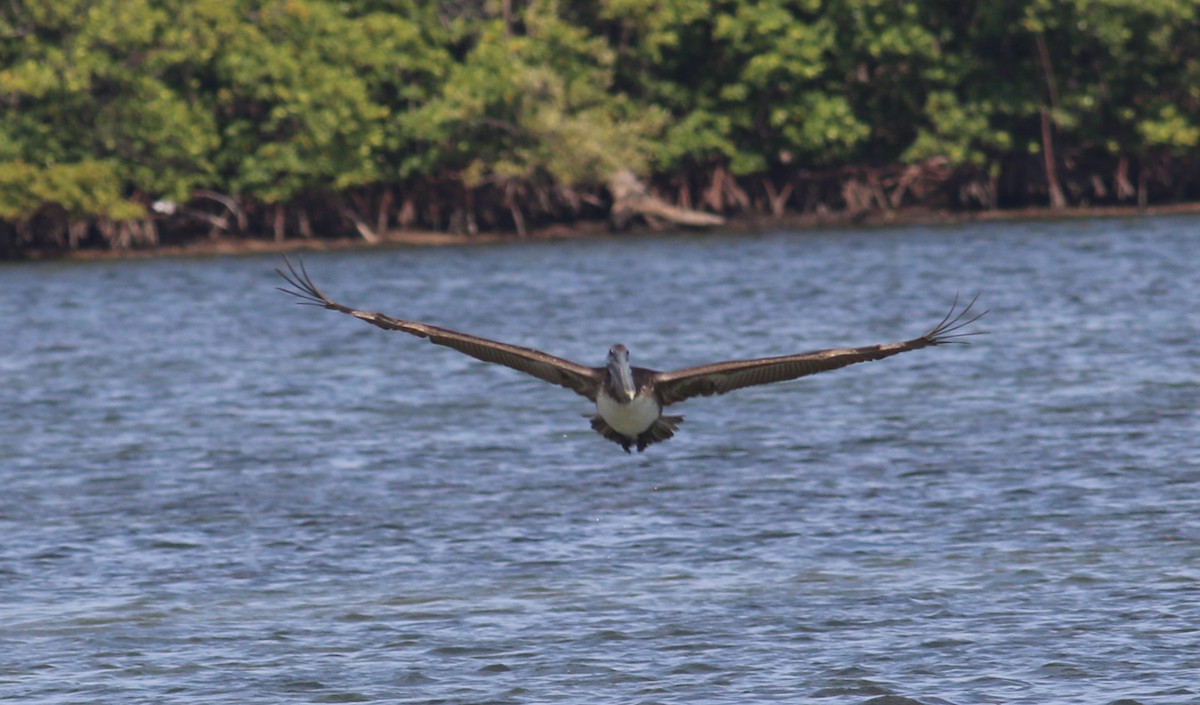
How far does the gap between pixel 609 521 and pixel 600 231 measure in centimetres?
4532

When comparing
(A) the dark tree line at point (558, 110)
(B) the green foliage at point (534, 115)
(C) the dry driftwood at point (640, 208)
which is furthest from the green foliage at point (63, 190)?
(C) the dry driftwood at point (640, 208)

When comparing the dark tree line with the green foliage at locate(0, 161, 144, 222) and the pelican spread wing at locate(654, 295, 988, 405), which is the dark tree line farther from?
the pelican spread wing at locate(654, 295, 988, 405)

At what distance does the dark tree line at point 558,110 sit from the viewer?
56938 mm

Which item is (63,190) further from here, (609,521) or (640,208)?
(609,521)

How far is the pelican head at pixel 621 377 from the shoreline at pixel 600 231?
47593 mm

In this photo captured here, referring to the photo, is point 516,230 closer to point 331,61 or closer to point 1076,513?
point 331,61

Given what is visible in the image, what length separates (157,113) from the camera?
188 feet

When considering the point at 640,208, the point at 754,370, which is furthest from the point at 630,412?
Result: the point at 640,208

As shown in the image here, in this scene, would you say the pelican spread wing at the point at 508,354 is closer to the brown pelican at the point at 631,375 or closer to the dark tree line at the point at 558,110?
the brown pelican at the point at 631,375

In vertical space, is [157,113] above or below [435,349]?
above

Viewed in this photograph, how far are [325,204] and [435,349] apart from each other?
27.8 m

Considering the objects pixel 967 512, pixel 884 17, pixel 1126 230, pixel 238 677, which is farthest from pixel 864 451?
pixel 884 17

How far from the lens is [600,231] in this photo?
204ft

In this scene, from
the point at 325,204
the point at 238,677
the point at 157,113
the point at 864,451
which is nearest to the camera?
the point at 238,677
